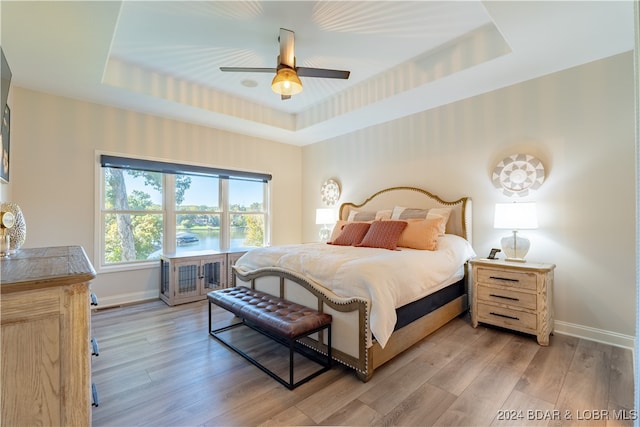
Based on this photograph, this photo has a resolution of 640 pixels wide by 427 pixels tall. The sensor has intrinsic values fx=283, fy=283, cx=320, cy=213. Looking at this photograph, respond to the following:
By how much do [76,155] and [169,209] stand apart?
122cm

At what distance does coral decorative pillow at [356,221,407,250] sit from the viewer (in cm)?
312

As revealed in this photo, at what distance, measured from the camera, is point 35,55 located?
8.20ft

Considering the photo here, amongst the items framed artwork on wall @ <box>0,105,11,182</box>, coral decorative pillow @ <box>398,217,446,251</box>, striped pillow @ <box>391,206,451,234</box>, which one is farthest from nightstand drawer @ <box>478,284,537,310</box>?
framed artwork on wall @ <box>0,105,11,182</box>

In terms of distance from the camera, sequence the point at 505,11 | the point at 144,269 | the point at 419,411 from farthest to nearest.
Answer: the point at 144,269, the point at 505,11, the point at 419,411

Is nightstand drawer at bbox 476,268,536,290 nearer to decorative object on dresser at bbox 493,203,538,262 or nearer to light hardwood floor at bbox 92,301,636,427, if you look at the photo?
decorative object on dresser at bbox 493,203,538,262

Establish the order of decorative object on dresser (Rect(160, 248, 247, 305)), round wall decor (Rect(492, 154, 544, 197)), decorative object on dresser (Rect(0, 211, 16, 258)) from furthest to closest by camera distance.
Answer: decorative object on dresser (Rect(160, 248, 247, 305)) < round wall decor (Rect(492, 154, 544, 197)) < decorative object on dresser (Rect(0, 211, 16, 258))

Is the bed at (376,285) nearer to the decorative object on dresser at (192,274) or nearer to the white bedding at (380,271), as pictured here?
the white bedding at (380,271)

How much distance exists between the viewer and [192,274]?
3885mm

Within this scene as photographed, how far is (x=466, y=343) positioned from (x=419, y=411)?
3.75 feet

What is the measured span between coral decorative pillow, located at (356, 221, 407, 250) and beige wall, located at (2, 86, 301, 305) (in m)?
2.82

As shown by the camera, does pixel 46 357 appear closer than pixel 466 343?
Yes

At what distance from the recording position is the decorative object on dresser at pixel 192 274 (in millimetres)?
3711

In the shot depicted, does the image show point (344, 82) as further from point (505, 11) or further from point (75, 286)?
point (75, 286)

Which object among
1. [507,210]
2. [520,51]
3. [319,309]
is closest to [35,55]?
[319,309]
